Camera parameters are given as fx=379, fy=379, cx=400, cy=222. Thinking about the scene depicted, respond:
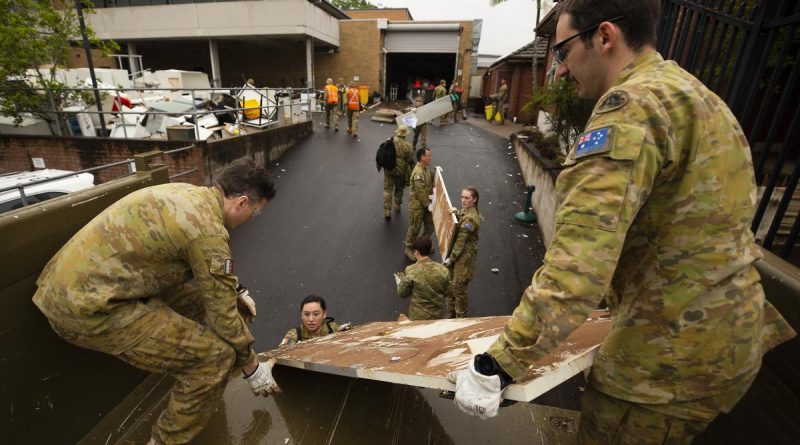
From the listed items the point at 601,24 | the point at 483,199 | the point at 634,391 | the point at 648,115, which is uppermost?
the point at 601,24

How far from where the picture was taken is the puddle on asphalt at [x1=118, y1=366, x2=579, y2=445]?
7.35ft

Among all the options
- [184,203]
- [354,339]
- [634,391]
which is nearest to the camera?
[634,391]

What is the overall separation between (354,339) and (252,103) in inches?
405

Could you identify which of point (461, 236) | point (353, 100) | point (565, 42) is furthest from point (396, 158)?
point (353, 100)

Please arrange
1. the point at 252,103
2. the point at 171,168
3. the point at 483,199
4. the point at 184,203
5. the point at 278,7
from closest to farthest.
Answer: the point at 184,203
the point at 171,168
the point at 483,199
the point at 252,103
the point at 278,7

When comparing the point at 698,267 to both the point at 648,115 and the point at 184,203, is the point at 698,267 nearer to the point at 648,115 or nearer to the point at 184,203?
the point at 648,115

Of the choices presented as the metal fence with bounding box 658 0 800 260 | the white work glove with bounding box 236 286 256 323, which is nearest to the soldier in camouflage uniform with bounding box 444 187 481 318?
the white work glove with bounding box 236 286 256 323

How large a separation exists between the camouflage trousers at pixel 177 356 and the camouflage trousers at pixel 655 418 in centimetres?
196

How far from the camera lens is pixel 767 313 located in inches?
56.2

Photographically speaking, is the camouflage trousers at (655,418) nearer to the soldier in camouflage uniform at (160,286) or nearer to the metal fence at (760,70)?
the metal fence at (760,70)

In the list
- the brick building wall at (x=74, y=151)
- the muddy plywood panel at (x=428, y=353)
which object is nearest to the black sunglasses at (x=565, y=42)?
the muddy plywood panel at (x=428, y=353)

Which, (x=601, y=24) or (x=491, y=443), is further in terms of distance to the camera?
(x=491, y=443)

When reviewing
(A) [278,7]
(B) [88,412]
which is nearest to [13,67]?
(B) [88,412]

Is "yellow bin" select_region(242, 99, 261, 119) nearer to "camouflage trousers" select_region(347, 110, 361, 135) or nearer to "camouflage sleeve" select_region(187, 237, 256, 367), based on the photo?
"camouflage trousers" select_region(347, 110, 361, 135)
